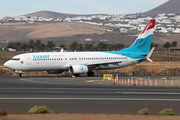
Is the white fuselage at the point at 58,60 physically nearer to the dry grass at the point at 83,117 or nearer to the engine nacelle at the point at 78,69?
the engine nacelle at the point at 78,69

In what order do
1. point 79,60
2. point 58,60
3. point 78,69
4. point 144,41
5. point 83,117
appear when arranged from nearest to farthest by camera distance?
point 83,117
point 78,69
point 58,60
point 79,60
point 144,41

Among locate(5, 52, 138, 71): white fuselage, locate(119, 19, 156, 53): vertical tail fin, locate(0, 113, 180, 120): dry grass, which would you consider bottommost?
locate(0, 113, 180, 120): dry grass

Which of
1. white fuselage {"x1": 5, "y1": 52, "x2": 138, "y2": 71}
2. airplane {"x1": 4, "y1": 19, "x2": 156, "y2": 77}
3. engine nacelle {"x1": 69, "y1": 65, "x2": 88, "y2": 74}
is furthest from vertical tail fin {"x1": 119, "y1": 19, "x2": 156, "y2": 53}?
engine nacelle {"x1": 69, "y1": 65, "x2": 88, "y2": 74}

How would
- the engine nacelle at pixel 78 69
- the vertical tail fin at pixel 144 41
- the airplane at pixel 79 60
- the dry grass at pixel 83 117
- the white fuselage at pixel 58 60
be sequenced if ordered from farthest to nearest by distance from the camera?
1. the vertical tail fin at pixel 144 41
2. the engine nacelle at pixel 78 69
3. the airplane at pixel 79 60
4. the white fuselage at pixel 58 60
5. the dry grass at pixel 83 117

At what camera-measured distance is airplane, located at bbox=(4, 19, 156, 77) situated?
4903 centimetres

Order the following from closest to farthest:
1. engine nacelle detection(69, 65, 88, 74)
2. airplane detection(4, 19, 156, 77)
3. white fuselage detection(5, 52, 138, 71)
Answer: white fuselage detection(5, 52, 138, 71)
airplane detection(4, 19, 156, 77)
engine nacelle detection(69, 65, 88, 74)

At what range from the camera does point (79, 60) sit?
51875 millimetres

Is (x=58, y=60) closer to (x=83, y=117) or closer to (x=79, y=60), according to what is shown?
(x=79, y=60)

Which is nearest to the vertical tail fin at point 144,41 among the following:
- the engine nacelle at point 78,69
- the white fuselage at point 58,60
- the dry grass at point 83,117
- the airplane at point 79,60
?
the airplane at point 79,60

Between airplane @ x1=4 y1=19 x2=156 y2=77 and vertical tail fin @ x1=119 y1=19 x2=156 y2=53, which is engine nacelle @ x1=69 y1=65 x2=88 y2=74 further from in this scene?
vertical tail fin @ x1=119 y1=19 x2=156 y2=53

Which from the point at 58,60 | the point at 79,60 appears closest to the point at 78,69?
the point at 79,60

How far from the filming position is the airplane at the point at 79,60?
161 feet

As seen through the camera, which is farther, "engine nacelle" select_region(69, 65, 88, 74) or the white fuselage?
"engine nacelle" select_region(69, 65, 88, 74)

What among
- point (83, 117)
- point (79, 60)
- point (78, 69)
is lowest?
point (83, 117)
